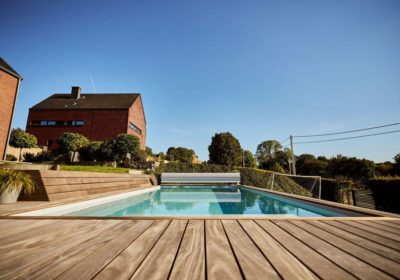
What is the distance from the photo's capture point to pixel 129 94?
25.7 meters

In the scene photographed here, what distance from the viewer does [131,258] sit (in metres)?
1.05

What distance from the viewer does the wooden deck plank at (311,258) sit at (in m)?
0.88

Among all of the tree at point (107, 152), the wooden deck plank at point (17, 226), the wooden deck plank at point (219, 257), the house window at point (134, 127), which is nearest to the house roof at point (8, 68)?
the tree at point (107, 152)

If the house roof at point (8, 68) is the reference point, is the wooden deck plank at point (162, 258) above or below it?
below

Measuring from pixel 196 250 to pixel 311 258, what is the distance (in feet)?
2.43

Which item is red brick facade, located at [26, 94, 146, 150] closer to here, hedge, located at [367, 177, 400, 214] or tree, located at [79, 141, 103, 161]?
tree, located at [79, 141, 103, 161]

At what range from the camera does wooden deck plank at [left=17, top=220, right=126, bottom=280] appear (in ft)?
2.84

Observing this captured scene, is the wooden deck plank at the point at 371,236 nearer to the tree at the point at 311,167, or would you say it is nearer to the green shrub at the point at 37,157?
the green shrub at the point at 37,157

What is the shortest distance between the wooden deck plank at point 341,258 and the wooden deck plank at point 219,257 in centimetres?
63

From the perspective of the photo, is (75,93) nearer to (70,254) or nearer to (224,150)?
(224,150)

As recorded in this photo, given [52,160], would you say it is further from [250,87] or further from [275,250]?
[275,250]

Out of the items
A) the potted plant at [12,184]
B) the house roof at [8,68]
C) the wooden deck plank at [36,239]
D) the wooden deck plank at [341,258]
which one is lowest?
the wooden deck plank at [36,239]

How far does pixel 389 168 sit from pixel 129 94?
46.1 metres

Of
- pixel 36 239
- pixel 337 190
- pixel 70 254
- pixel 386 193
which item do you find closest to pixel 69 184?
pixel 36 239
